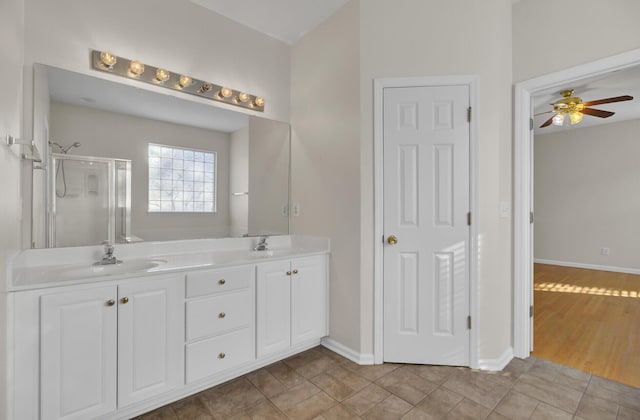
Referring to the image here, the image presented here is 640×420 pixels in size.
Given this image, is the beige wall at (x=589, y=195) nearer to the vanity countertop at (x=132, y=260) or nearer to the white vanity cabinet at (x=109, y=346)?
the vanity countertop at (x=132, y=260)

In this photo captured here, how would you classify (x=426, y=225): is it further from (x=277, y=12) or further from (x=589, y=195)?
(x=589, y=195)

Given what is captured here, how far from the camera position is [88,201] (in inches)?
73.8

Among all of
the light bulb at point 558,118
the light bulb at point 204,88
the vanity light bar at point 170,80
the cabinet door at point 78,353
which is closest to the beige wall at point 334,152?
the vanity light bar at point 170,80

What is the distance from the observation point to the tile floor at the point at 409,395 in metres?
1.68

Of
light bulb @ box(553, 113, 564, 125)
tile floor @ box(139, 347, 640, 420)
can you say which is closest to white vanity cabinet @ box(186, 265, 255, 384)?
tile floor @ box(139, 347, 640, 420)

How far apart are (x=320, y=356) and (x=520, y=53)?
9.26ft

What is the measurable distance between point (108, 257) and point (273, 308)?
111 cm

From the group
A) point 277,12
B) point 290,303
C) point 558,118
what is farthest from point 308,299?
point 558,118

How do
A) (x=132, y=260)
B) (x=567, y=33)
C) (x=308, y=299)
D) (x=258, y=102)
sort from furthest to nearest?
1. (x=258, y=102)
2. (x=308, y=299)
3. (x=567, y=33)
4. (x=132, y=260)

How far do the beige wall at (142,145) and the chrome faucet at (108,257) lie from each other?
18cm

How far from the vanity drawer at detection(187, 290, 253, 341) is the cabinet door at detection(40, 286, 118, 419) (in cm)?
39

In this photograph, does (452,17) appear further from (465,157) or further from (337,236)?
(337,236)

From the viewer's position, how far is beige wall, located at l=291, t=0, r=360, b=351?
230 cm

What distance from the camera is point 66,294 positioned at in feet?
4.61
